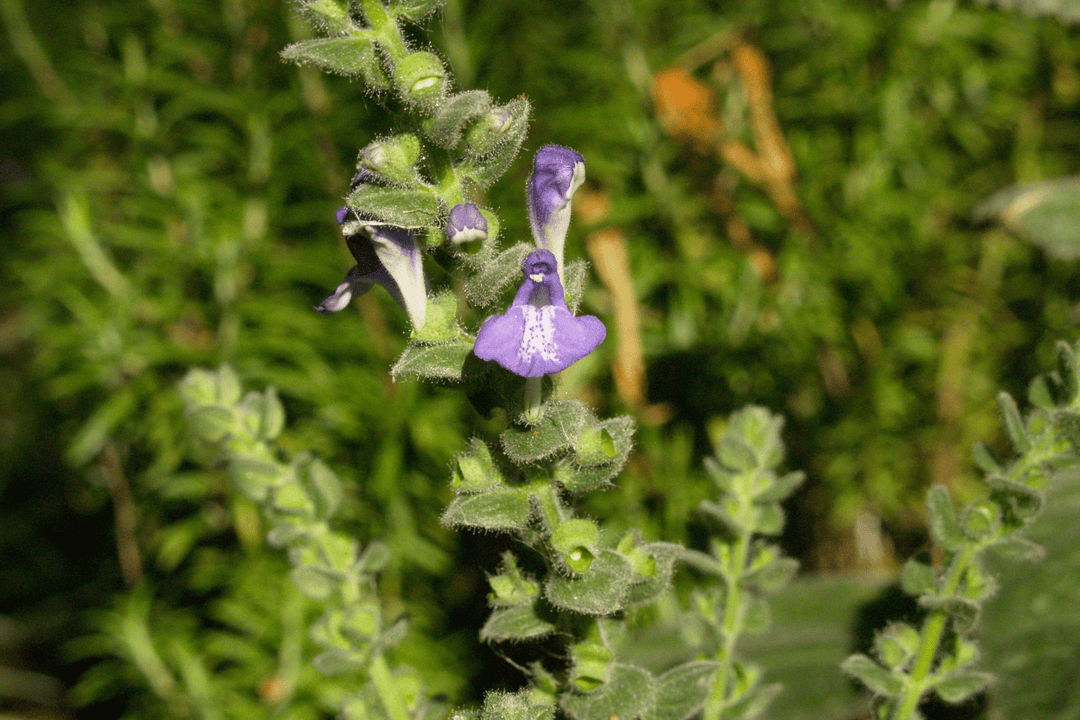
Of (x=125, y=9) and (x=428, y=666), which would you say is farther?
(x=125, y=9)

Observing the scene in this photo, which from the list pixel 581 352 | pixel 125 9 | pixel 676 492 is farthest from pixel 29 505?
pixel 581 352

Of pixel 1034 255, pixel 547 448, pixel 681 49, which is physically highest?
pixel 681 49

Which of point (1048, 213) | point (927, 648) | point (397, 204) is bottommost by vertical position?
point (927, 648)

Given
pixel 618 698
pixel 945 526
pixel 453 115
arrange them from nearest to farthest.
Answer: pixel 453 115
pixel 618 698
pixel 945 526

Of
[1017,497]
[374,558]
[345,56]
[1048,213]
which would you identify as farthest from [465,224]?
[1048,213]

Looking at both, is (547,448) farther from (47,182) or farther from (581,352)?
(47,182)

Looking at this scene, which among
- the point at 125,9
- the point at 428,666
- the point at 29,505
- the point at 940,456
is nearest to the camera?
the point at 428,666

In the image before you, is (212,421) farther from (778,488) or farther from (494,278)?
(778,488)
